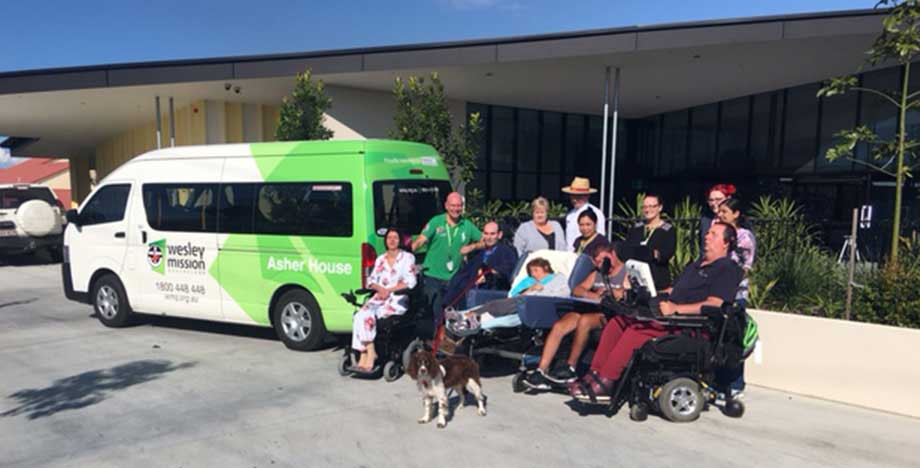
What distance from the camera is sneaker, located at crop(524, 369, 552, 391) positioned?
4.91 metres

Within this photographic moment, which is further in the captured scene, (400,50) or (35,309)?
(400,50)

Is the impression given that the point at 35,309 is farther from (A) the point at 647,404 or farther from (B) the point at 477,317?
(A) the point at 647,404

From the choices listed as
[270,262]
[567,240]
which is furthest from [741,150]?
[270,262]

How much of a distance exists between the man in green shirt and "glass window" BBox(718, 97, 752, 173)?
13806 mm

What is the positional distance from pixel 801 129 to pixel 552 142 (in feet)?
24.1

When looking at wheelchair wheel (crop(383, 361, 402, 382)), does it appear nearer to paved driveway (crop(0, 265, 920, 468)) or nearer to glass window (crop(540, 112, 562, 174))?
paved driveway (crop(0, 265, 920, 468))

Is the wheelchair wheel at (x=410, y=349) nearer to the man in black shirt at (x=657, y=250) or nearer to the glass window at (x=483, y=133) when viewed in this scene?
the man in black shirt at (x=657, y=250)

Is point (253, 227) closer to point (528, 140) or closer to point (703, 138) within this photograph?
point (528, 140)

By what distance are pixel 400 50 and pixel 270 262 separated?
6.37 meters

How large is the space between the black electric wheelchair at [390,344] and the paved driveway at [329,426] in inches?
5.6

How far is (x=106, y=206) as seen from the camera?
7.60 metres

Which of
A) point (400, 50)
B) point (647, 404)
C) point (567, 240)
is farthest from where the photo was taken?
point (400, 50)

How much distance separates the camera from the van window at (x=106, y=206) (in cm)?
746

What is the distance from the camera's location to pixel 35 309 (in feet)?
30.0
